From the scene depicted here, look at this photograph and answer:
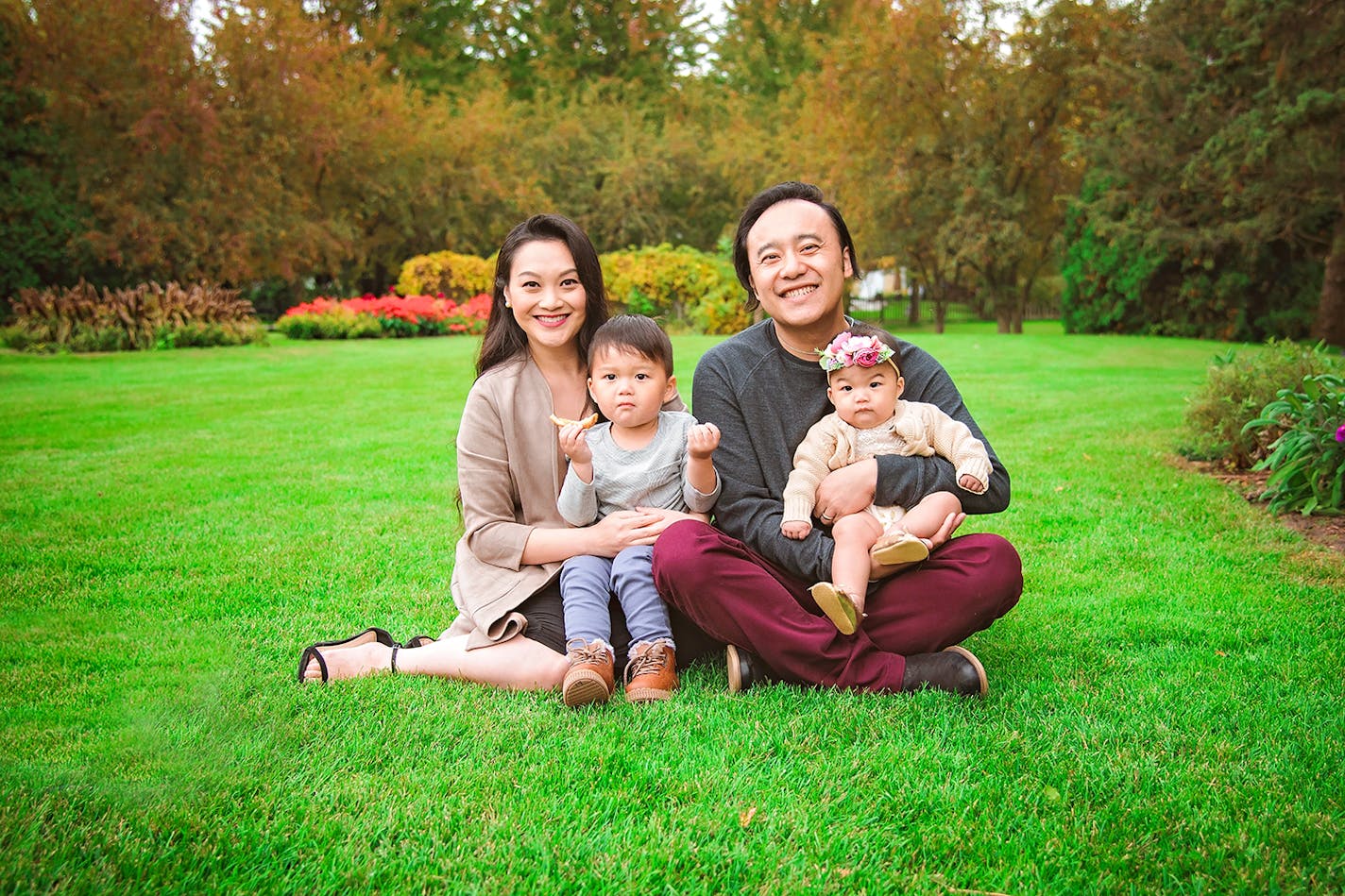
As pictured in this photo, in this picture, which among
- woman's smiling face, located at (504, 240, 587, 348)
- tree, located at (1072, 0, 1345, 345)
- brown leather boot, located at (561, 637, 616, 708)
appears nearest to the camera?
brown leather boot, located at (561, 637, 616, 708)

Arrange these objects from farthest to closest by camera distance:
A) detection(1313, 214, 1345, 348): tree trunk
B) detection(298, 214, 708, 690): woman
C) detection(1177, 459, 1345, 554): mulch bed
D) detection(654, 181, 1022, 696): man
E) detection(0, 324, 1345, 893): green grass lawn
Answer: detection(1313, 214, 1345, 348): tree trunk
detection(1177, 459, 1345, 554): mulch bed
detection(298, 214, 708, 690): woman
detection(654, 181, 1022, 696): man
detection(0, 324, 1345, 893): green grass lawn

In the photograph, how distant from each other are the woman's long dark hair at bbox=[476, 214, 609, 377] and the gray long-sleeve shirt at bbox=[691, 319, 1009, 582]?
0.42 metres

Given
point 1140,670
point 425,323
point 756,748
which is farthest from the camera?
→ point 425,323

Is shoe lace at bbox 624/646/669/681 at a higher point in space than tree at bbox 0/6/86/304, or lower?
lower

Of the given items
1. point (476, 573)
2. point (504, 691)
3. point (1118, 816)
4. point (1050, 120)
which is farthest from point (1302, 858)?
point (1050, 120)

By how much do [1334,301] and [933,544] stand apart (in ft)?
54.8

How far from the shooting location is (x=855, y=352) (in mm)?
2928

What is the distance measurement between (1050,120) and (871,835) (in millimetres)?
22878

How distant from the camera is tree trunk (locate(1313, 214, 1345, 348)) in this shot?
15742 mm

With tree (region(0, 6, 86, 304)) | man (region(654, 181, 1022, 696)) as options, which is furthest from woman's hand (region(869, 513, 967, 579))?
tree (region(0, 6, 86, 304))

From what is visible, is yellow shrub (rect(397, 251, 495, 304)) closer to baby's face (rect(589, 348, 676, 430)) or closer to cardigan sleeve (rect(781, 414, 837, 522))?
baby's face (rect(589, 348, 676, 430))

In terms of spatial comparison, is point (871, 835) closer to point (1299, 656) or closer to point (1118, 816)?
point (1118, 816)

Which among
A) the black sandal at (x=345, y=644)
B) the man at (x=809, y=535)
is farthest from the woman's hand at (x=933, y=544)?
the black sandal at (x=345, y=644)

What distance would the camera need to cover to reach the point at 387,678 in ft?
9.76
